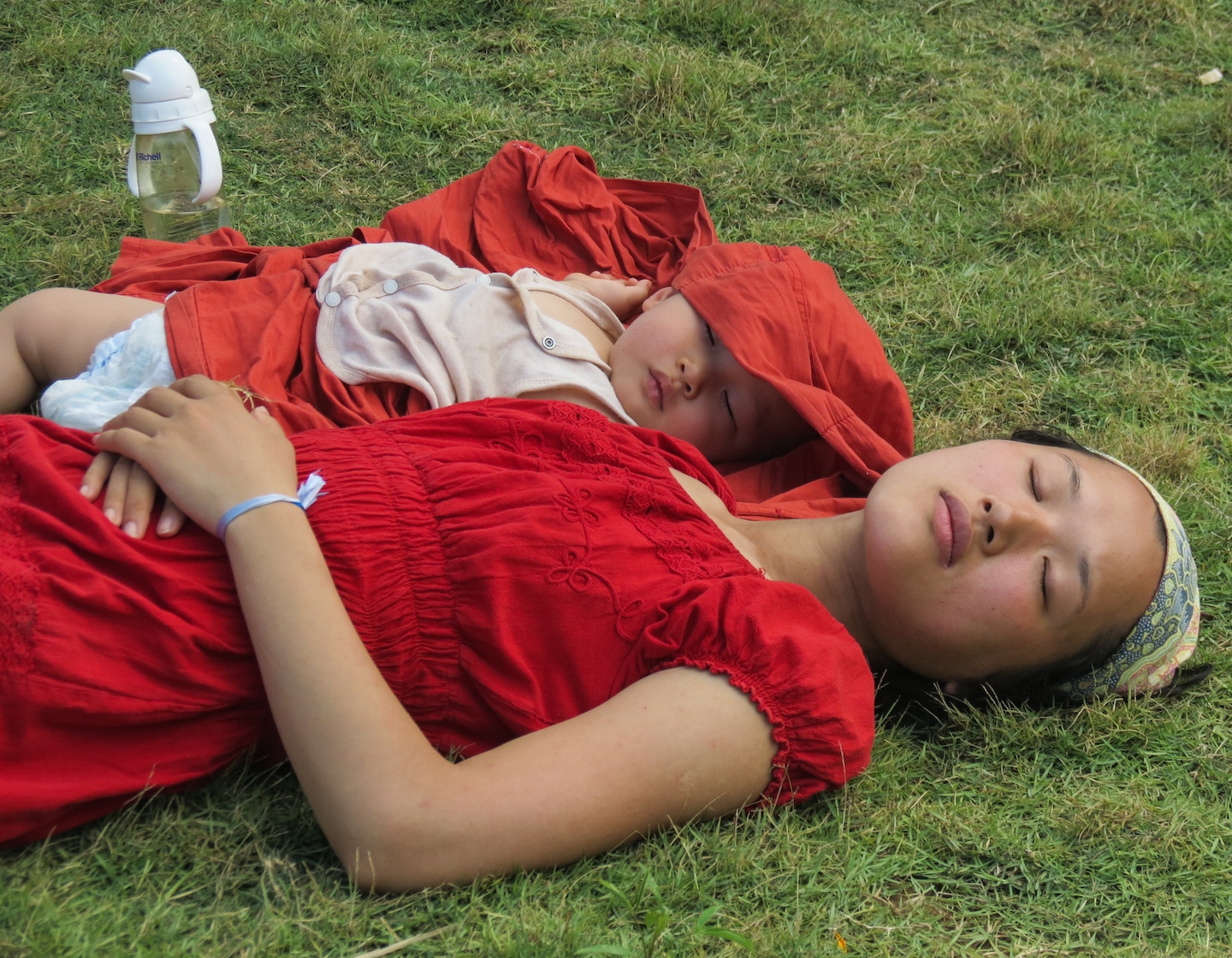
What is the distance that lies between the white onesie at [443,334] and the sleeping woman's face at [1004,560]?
105 cm

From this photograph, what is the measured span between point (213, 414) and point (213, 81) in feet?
9.90

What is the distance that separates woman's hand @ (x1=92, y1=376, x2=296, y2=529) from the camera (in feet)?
6.63

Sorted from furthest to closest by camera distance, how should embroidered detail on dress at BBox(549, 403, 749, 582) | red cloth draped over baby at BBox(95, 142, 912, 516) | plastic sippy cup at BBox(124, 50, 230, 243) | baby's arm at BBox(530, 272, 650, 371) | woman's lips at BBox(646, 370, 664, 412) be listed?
plastic sippy cup at BBox(124, 50, 230, 243) < baby's arm at BBox(530, 272, 650, 371) < woman's lips at BBox(646, 370, 664, 412) < red cloth draped over baby at BBox(95, 142, 912, 516) < embroidered detail on dress at BBox(549, 403, 749, 582)

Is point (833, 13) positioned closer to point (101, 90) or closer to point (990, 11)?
point (990, 11)

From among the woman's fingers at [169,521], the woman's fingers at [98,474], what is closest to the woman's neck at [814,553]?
the woman's fingers at [169,521]

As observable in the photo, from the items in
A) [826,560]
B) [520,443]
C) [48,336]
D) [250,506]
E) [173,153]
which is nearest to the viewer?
[250,506]

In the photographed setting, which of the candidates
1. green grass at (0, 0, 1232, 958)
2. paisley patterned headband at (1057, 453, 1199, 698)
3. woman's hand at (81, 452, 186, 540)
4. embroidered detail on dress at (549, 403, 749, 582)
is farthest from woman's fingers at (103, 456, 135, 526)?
paisley patterned headband at (1057, 453, 1199, 698)

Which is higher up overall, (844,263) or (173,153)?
(173,153)

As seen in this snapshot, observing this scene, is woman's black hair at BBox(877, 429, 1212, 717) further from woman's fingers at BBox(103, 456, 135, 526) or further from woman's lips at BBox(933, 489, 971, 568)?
woman's fingers at BBox(103, 456, 135, 526)

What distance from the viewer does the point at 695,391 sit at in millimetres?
3229

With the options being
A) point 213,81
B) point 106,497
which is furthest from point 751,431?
point 213,81

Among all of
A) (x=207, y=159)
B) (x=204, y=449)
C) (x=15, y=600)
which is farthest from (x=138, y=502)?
(x=207, y=159)

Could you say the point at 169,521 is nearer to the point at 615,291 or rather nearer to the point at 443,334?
the point at 443,334

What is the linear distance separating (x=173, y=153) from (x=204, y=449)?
214 cm
